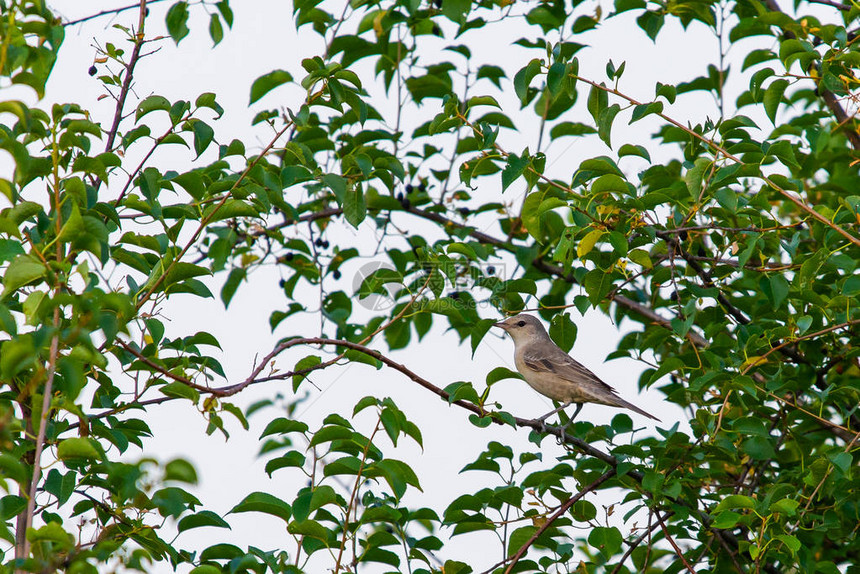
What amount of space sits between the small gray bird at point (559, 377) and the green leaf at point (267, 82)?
2.85 meters

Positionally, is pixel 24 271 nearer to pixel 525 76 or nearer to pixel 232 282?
pixel 525 76

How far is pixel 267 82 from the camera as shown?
6.70 m

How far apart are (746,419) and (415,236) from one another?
11.5 feet

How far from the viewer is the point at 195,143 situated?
15.6 feet

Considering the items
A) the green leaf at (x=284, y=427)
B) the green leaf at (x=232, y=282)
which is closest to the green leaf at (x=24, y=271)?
the green leaf at (x=284, y=427)

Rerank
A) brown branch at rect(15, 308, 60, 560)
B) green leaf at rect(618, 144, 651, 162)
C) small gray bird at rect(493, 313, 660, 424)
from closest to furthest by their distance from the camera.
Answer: brown branch at rect(15, 308, 60, 560)
green leaf at rect(618, 144, 651, 162)
small gray bird at rect(493, 313, 660, 424)

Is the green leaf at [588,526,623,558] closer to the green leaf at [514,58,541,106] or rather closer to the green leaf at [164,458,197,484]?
the green leaf at [514,58,541,106]

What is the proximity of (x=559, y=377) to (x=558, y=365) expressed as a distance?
176 millimetres

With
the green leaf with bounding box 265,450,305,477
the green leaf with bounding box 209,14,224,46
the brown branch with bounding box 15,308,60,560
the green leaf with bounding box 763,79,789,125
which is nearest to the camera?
the brown branch with bounding box 15,308,60,560

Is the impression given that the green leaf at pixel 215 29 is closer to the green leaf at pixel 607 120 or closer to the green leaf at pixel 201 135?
the green leaf at pixel 201 135

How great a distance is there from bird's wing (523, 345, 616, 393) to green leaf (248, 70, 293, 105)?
12.0ft

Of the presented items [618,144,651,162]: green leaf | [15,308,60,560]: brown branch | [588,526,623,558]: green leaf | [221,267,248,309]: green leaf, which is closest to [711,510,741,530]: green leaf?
[588,526,623,558]: green leaf

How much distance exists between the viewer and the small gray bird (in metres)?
8.36

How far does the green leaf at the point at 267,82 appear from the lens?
6.66 m
